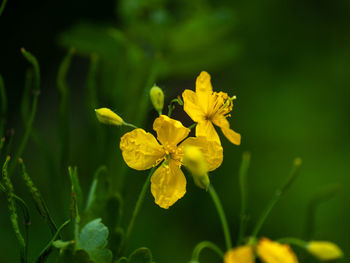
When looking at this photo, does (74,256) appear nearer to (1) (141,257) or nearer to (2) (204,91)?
(1) (141,257)

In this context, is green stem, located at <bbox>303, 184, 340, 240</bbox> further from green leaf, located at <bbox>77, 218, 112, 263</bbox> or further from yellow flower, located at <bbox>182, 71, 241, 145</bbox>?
green leaf, located at <bbox>77, 218, 112, 263</bbox>

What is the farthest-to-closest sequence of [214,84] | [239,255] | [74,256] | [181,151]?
[214,84] → [181,151] → [74,256] → [239,255]

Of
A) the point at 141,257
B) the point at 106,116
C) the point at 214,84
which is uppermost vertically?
the point at 214,84

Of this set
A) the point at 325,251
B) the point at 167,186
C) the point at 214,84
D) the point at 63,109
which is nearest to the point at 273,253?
the point at 325,251

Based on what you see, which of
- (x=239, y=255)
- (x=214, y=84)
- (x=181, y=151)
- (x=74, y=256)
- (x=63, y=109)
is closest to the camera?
(x=239, y=255)

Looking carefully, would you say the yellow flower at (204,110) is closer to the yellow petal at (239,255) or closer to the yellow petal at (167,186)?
the yellow petal at (167,186)

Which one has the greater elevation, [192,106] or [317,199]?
[192,106]

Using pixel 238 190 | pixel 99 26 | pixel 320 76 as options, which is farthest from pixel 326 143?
pixel 99 26
